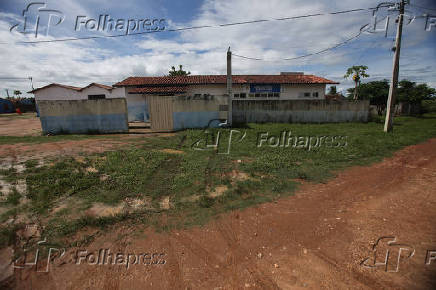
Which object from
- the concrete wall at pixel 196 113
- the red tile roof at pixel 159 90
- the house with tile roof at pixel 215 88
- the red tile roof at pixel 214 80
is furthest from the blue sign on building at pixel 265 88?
the concrete wall at pixel 196 113

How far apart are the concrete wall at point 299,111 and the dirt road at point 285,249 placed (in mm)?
11618

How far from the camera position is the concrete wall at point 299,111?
1542 cm

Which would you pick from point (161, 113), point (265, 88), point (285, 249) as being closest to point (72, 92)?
point (161, 113)

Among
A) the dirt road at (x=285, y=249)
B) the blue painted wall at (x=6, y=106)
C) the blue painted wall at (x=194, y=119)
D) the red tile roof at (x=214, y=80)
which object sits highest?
the red tile roof at (x=214, y=80)

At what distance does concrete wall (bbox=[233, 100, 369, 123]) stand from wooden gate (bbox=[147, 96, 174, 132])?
5.31 meters

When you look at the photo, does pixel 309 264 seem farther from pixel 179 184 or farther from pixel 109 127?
pixel 109 127

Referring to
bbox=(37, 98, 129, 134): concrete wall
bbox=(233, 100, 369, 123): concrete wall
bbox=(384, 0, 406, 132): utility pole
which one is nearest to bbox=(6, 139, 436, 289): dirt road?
bbox=(384, 0, 406, 132): utility pole

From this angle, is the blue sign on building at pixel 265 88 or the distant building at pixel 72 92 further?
the distant building at pixel 72 92

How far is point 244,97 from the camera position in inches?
774

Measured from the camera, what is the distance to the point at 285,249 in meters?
2.88

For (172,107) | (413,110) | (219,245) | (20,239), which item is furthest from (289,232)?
(413,110)

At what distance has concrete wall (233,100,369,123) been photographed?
1542 centimetres

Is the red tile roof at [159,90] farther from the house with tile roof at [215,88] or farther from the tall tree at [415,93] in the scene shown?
the tall tree at [415,93]

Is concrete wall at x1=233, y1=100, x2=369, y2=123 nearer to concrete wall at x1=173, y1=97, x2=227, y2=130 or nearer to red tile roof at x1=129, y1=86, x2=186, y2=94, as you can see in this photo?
concrete wall at x1=173, y1=97, x2=227, y2=130
